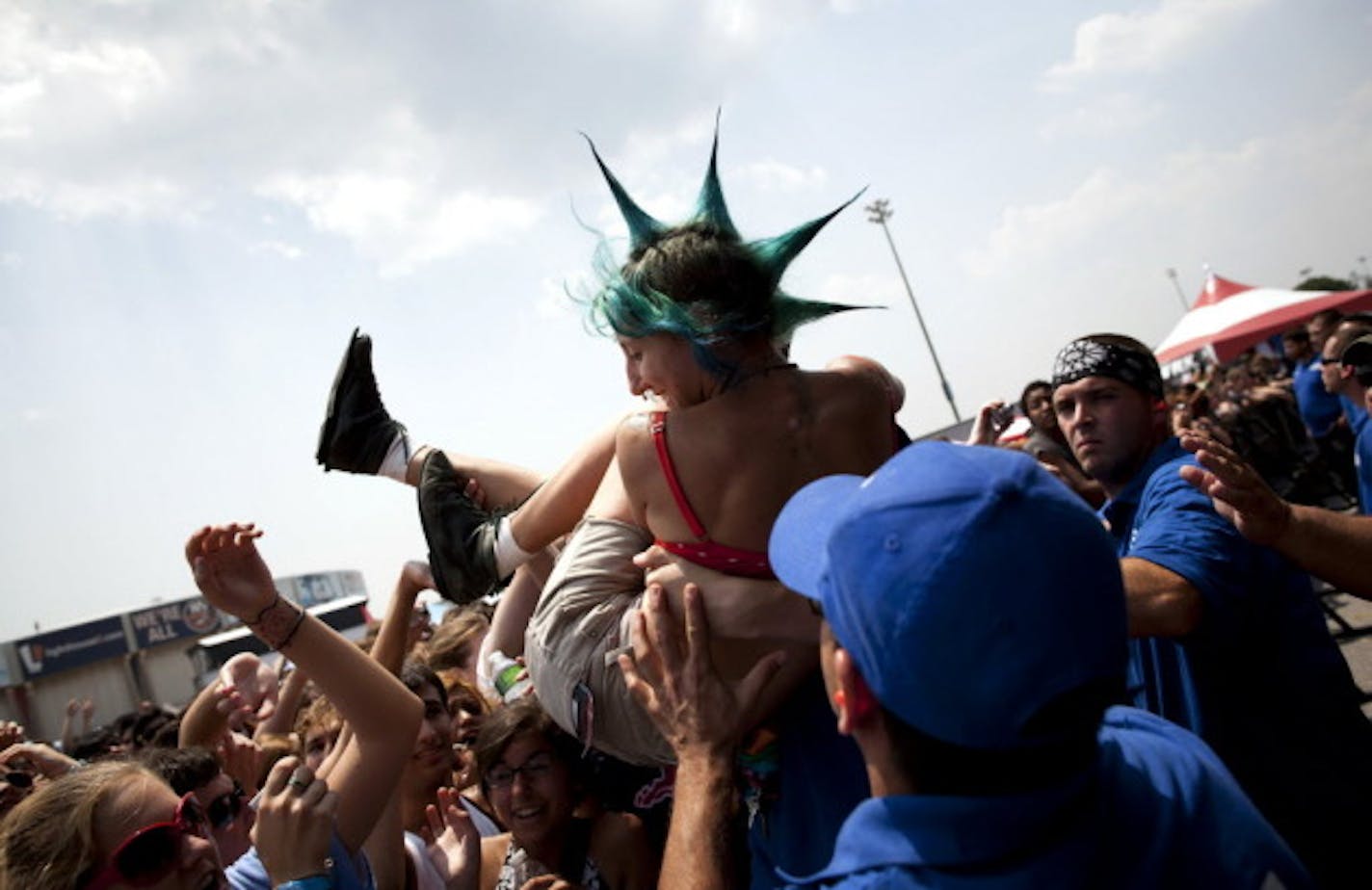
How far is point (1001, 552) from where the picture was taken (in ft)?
3.19

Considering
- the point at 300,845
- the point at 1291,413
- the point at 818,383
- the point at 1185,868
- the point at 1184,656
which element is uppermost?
the point at 818,383

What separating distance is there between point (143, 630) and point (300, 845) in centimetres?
4886

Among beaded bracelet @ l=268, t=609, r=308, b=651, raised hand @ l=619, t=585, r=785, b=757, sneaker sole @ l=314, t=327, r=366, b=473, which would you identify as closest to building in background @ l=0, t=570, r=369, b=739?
sneaker sole @ l=314, t=327, r=366, b=473

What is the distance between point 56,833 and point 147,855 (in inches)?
7.0

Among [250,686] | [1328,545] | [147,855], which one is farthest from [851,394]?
[250,686]

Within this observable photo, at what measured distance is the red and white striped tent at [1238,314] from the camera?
13.1m

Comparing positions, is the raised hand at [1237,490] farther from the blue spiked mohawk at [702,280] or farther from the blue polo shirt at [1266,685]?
the blue spiked mohawk at [702,280]

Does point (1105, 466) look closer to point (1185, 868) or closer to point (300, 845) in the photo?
point (1185, 868)

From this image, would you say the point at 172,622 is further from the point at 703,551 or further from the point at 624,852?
the point at 703,551

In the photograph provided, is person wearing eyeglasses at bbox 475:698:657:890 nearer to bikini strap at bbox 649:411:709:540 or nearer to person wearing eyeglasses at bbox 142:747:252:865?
person wearing eyeglasses at bbox 142:747:252:865

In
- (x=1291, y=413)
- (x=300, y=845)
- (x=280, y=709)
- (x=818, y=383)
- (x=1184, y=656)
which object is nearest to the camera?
(x=300, y=845)

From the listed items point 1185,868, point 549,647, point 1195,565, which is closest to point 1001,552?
point 1185,868

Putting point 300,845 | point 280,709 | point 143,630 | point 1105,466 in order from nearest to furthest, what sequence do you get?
1. point 300,845
2. point 1105,466
3. point 280,709
4. point 143,630

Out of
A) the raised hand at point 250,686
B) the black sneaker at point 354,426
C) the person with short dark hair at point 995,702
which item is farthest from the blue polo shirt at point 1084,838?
the raised hand at point 250,686
